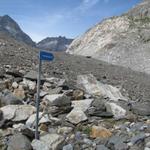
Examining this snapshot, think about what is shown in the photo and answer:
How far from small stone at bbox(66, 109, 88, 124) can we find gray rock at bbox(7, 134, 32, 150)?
6.85 feet

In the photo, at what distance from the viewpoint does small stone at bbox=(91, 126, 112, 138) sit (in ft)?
33.2

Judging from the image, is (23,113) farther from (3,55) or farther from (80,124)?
(3,55)

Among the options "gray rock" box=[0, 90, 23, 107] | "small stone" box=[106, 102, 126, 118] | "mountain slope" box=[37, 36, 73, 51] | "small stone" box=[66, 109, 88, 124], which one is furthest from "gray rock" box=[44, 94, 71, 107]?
"mountain slope" box=[37, 36, 73, 51]

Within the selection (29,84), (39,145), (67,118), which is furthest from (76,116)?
(29,84)

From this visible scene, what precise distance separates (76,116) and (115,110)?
5.45ft

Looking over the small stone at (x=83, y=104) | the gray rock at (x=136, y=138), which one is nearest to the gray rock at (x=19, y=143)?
the gray rock at (x=136, y=138)

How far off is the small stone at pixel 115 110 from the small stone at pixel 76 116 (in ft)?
4.20

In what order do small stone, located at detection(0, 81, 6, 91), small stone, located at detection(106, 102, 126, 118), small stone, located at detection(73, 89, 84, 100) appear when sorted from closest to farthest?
1. small stone, located at detection(106, 102, 126, 118)
2. small stone, located at detection(73, 89, 84, 100)
3. small stone, located at detection(0, 81, 6, 91)

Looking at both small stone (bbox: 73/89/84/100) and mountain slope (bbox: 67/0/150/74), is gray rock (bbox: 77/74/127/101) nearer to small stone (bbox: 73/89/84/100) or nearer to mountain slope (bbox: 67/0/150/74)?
small stone (bbox: 73/89/84/100)

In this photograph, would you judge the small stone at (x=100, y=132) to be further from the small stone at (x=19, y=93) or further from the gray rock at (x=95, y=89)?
the gray rock at (x=95, y=89)

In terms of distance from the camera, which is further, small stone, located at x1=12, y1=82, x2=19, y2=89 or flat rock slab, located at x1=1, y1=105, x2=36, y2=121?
small stone, located at x1=12, y1=82, x2=19, y2=89

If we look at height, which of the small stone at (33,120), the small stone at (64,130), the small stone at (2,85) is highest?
the small stone at (2,85)

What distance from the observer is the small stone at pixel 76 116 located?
11081 mm

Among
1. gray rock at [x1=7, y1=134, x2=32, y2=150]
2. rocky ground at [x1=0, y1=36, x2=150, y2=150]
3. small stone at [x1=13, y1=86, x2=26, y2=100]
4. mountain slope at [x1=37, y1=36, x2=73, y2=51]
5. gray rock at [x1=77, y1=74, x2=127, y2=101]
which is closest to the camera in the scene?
gray rock at [x1=7, y1=134, x2=32, y2=150]
